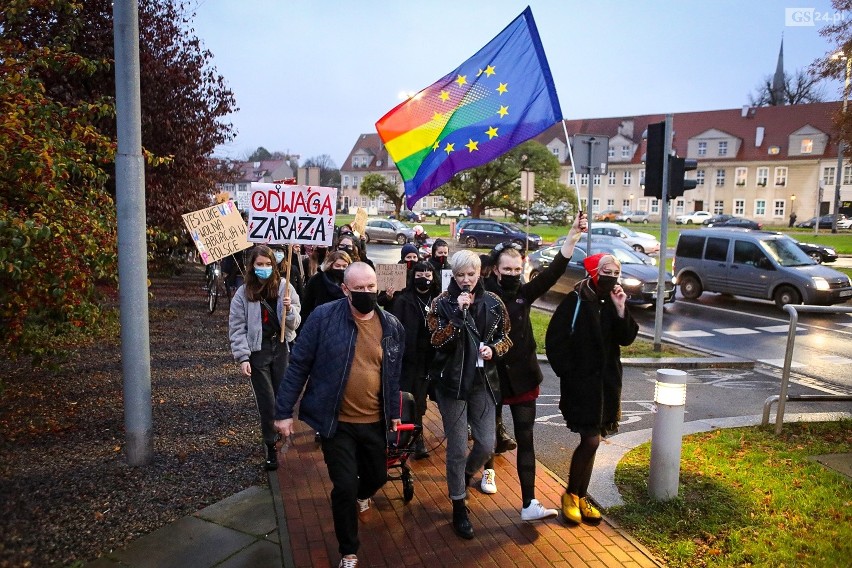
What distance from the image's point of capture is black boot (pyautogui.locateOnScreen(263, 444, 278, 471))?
19.6 feet

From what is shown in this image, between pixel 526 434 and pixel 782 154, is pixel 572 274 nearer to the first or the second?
pixel 526 434

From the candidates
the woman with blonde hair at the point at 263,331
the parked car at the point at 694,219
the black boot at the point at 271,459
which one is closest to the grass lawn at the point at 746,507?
the black boot at the point at 271,459

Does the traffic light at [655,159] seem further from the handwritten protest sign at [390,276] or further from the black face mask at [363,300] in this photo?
the black face mask at [363,300]

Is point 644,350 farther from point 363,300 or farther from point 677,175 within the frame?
point 363,300

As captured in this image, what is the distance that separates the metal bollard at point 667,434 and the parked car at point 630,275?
30.6 feet

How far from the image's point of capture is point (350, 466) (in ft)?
14.0

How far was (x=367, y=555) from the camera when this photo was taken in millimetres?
4484

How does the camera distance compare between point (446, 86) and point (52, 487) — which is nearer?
point (52, 487)

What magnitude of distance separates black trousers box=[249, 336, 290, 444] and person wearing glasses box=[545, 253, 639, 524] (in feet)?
7.81

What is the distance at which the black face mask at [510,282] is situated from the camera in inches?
201

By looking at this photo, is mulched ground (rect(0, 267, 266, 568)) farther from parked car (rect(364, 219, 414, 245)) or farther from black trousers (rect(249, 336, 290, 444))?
parked car (rect(364, 219, 414, 245))

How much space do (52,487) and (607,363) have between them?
4187 millimetres

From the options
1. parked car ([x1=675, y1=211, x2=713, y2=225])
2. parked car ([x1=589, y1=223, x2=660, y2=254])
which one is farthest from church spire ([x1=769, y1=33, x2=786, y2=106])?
parked car ([x1=589, y1=223, x2=660, y2=254])

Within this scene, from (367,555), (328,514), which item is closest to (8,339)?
(328,514)
